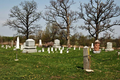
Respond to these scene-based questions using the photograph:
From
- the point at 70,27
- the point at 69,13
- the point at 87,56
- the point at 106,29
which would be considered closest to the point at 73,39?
the point at 70,27

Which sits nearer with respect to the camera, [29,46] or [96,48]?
[96,48]

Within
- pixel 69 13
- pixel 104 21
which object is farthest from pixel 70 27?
pixel 104 21

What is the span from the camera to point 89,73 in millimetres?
7289

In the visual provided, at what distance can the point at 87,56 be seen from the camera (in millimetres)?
7828

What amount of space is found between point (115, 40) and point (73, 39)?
10.3 metres

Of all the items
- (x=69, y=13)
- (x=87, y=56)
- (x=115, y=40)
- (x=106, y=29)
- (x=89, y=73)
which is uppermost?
(x=69, y=13)

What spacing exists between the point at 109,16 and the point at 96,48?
12.2m

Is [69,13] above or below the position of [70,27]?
above

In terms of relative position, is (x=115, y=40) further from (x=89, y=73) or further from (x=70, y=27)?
(x=89, y=73)

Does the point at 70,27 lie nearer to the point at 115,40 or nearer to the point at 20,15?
the point at 115,40

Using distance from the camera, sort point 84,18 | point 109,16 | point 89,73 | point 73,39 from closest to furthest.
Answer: point 89,73 < point 109,16 < point 84,18 < point 73,39

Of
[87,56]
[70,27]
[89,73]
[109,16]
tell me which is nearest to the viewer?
[89,73]

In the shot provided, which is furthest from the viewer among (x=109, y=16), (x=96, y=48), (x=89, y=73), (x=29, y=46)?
(x=109, y=16)

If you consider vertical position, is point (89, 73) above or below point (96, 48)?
below
